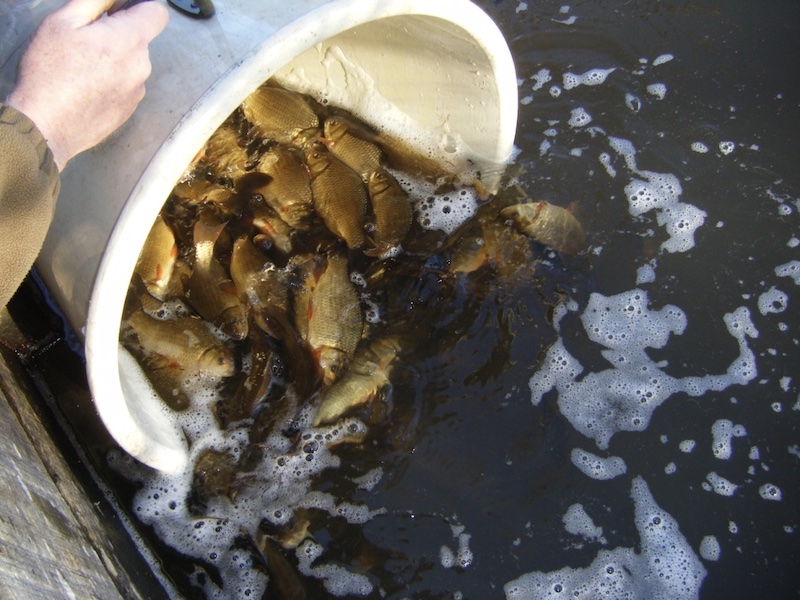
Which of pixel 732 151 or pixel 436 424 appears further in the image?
pixel 732 151

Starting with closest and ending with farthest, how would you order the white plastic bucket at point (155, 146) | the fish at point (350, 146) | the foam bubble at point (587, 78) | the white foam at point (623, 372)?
the white plastic bucket at point (155, 146)
the white foam at point (623, 372)
the fish at point (350, 146)
the foam bubble at point (587, 78)

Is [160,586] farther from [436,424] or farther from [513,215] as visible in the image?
[513,215]

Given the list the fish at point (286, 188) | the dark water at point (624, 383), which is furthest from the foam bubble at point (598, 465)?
the fish at point (286, 188)

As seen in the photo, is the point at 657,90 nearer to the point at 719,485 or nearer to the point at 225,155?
the point at 719,485

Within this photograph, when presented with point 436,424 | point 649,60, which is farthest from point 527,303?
point 649,60

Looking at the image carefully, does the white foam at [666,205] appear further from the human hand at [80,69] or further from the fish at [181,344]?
the human hand at [80,69]

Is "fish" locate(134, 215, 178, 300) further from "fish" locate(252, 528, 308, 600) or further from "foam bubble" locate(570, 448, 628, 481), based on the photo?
"foam bubble" locate(570, 448, 628, 481)

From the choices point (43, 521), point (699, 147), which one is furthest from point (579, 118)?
point (43, 521)

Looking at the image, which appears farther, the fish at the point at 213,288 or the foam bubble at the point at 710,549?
the fish at the point at 213,288
